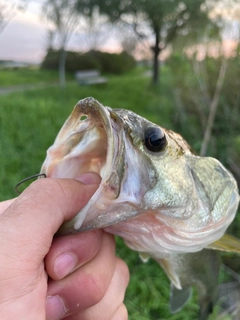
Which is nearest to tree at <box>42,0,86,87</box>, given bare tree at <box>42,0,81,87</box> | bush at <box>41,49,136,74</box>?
bare tree at <box>42,0,81,87</box>

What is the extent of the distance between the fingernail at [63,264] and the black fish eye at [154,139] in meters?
0.34

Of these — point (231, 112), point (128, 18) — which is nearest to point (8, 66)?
point (128, 18)

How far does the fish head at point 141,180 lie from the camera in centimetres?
81

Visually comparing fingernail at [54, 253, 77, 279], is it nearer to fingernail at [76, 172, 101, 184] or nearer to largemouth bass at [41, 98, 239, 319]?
largemouth bass at [41, 98, 239, 319]

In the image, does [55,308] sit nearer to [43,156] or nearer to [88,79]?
[43,156]

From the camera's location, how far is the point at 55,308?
2.89 ft

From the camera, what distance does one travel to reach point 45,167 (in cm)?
102

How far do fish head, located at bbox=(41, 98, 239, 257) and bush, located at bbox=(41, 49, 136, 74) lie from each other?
1615 centimetres

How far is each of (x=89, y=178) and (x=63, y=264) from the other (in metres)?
0.26

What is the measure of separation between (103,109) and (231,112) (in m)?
3.20

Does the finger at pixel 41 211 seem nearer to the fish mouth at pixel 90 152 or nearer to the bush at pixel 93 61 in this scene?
the fish mouth at pixel 90 152

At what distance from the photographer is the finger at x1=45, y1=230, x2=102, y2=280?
2.82ft

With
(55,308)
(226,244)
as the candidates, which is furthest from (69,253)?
(226,244)

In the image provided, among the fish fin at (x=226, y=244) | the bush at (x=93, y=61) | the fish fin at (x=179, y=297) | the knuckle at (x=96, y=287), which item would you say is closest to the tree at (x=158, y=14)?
the bush at (x=93, y=61)
